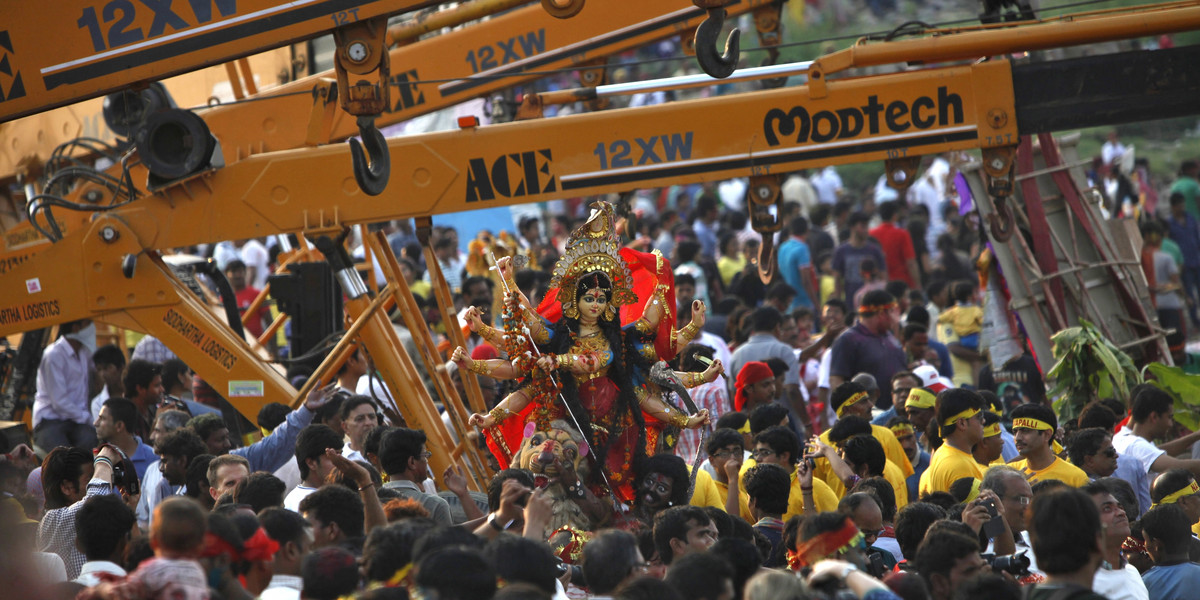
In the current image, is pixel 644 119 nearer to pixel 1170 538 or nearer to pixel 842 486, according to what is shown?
pixel 842 486

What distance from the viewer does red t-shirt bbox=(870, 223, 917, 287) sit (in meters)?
16.3

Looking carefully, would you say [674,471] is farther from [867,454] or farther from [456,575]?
[456,575]

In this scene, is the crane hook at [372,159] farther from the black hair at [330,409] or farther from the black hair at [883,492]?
the black hair at [883,492]

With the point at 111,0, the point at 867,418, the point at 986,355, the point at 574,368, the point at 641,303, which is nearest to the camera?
the point at 111,0

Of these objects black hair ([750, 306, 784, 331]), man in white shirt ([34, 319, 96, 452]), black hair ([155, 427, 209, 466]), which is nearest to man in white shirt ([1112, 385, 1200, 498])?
black hair ([750, 306, 784, 331])

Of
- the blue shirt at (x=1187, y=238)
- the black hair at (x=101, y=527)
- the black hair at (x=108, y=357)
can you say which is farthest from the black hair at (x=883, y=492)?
the blue shirt at (x=1187, y=238)

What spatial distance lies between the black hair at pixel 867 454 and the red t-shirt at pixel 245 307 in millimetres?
6989

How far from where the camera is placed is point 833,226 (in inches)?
817

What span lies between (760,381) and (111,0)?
5147 millimetres

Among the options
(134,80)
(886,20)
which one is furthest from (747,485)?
(886,20)

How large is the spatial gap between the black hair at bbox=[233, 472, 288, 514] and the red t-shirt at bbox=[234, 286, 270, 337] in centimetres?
674

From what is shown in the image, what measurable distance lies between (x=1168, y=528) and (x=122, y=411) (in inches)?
237

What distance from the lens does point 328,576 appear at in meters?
4.54

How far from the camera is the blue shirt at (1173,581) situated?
598cm
